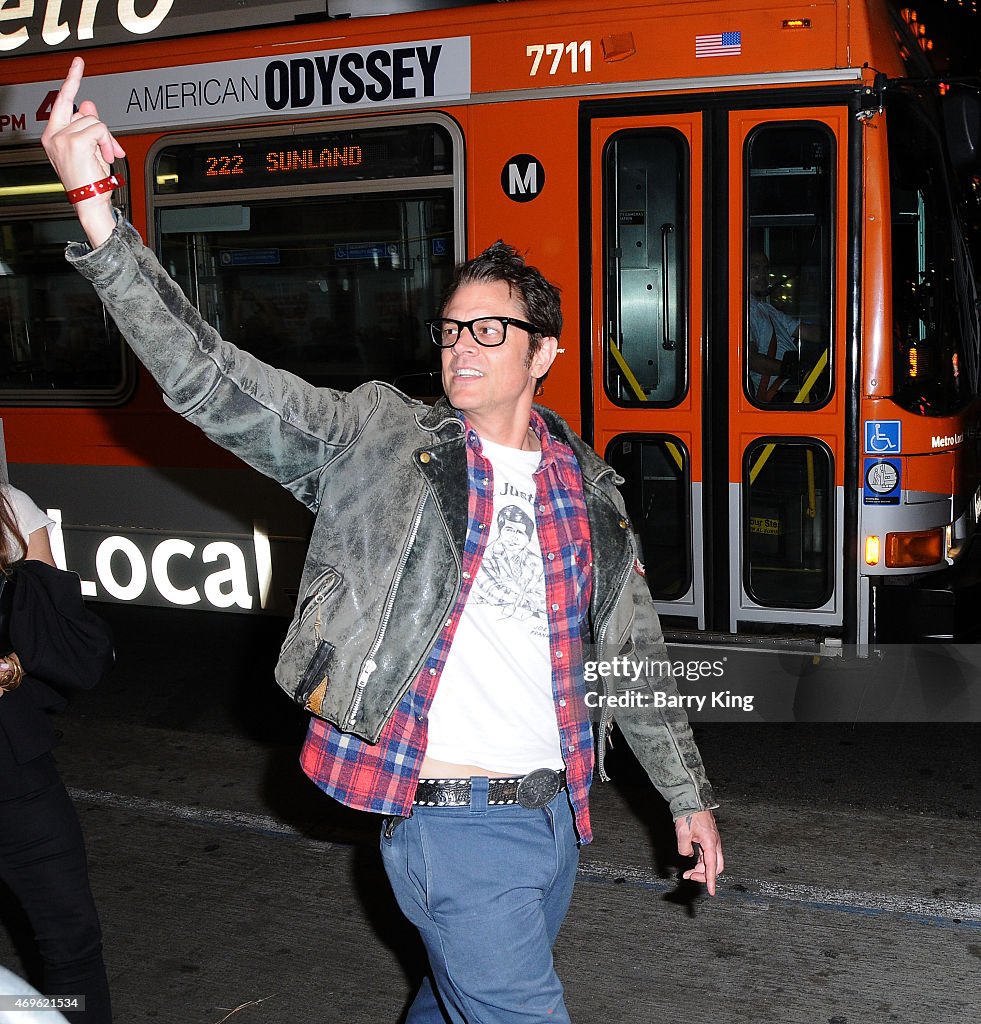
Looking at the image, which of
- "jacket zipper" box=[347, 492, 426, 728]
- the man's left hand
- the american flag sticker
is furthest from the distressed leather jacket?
the american flag sticker

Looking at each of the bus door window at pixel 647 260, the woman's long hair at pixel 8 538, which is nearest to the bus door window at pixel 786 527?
the bus door window at pixel 647 260

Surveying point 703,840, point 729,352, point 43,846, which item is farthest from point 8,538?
point 729,352

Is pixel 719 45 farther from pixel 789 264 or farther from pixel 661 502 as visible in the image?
pixel 661 502

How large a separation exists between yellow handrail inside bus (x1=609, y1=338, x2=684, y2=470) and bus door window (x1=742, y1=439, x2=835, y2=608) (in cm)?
31

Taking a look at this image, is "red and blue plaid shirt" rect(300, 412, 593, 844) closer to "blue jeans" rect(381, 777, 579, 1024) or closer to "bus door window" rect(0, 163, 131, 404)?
"blue jeans" rect(381, 777, 579, 1024)

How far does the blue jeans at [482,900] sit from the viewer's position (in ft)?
7.41

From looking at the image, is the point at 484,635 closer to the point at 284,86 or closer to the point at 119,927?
the point at 119,927

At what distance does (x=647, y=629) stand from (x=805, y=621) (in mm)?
3022

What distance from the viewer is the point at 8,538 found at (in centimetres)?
291

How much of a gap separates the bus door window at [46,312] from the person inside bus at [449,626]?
453 cm

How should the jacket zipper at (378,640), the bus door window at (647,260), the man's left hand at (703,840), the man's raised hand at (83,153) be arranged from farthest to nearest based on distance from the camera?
the bus door window at (647,260), the man's left hand at (703,840), the jacket zipper at (378,640), the man's raised hand at (83,153)

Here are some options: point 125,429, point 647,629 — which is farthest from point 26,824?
point 125,429

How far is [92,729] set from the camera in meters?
6.28

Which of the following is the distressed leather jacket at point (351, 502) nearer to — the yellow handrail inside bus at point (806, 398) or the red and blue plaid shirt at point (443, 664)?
the red and blue plaid shirt at point (443, 664)
